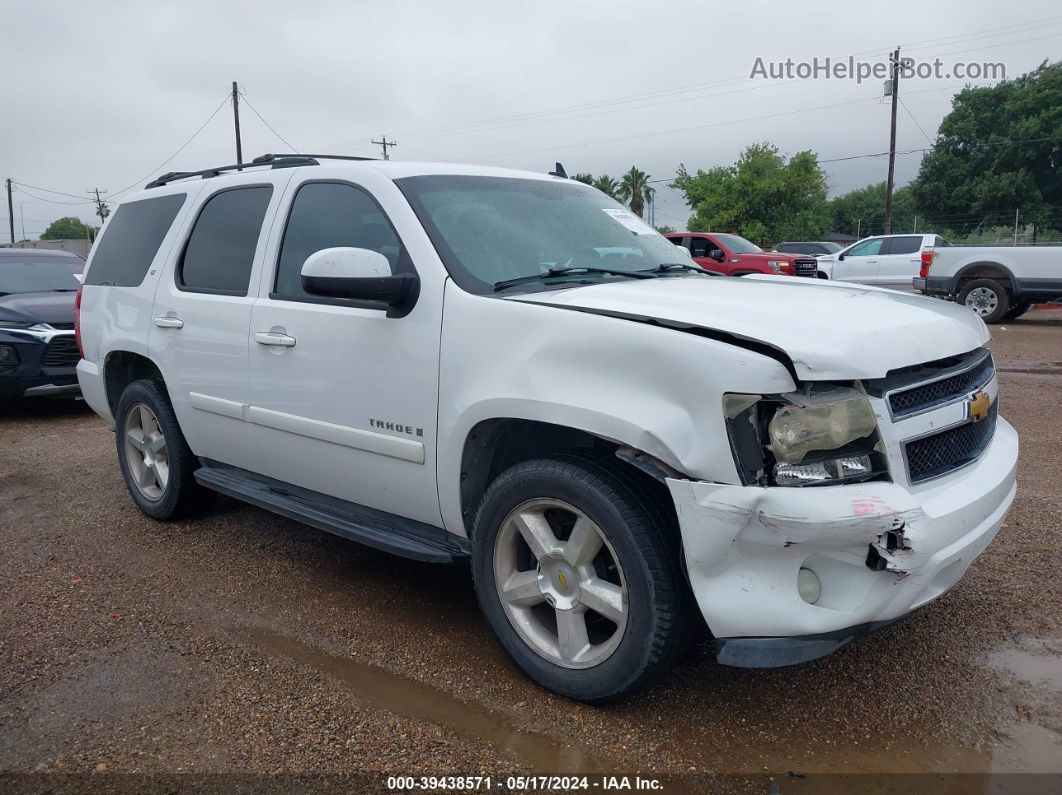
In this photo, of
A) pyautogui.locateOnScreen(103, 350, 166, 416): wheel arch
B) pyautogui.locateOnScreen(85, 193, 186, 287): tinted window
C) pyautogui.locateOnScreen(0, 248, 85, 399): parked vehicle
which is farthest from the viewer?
pyautogui.locateOnScreen(0, 248, 85, 399): parked vehicle

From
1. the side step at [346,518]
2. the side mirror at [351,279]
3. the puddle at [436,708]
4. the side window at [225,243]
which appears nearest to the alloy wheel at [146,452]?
the side step at [346,518]

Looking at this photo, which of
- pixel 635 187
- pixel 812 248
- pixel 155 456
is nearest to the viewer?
pixel 155 456

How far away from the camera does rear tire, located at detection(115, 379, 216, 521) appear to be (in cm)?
452

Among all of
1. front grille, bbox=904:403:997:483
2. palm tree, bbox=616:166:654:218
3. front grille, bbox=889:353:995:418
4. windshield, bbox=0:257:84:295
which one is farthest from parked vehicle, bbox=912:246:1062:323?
palm tree, bbox=616:166:654:218

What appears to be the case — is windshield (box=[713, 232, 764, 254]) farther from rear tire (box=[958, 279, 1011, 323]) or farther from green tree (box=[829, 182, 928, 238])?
green tree (box=[829, 182, 928, 238])

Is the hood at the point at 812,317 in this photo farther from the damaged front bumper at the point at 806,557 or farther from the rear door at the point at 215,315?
the rear door at the point at 215,315

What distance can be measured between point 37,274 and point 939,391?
31.0ft

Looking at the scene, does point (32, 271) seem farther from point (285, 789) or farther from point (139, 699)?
point (285, 789)

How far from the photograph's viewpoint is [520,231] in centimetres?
346

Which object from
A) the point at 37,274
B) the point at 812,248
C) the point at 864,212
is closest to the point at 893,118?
the point at 812,248

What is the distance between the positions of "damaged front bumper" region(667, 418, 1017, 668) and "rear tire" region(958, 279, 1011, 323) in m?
13.2

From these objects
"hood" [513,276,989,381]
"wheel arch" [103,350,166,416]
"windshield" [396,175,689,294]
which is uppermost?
"windshield" [396,175,689,294]

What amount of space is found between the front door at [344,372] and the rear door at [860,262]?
16.5 m

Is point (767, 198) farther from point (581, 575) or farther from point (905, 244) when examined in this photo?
point (581, 575)
